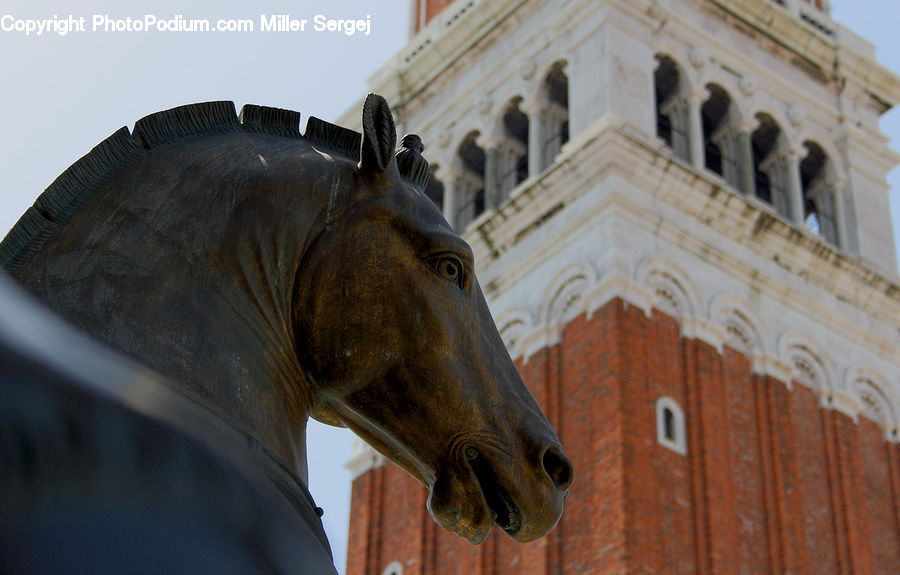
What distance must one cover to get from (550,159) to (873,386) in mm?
5774

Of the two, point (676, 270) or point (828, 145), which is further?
point (828, 145)

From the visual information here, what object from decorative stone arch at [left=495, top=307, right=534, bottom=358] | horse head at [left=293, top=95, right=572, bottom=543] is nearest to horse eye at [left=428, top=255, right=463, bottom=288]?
horse head at [left=293, top=95, right=572, bottom=543]

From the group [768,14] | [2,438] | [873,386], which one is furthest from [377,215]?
[768,14]

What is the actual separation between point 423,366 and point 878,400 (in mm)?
23849

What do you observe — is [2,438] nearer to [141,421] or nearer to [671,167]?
[141,421]

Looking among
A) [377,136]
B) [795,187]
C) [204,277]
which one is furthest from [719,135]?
[204,277]

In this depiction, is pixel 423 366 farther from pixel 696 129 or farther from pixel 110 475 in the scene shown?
pixel 696 129

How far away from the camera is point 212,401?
2836mm

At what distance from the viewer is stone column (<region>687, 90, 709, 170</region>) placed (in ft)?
86.7

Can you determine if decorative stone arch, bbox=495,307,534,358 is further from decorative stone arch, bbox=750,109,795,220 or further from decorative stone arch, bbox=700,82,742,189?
decorative stone arch, bbox=750,109,795,220

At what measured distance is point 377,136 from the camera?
332 cm

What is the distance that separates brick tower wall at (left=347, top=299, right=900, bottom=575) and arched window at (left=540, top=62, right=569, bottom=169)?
4230 mm

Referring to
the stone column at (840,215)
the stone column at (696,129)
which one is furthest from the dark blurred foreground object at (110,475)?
the stone column at (840,215)

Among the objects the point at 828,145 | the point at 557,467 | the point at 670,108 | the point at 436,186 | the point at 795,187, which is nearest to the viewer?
the point at 557,467
